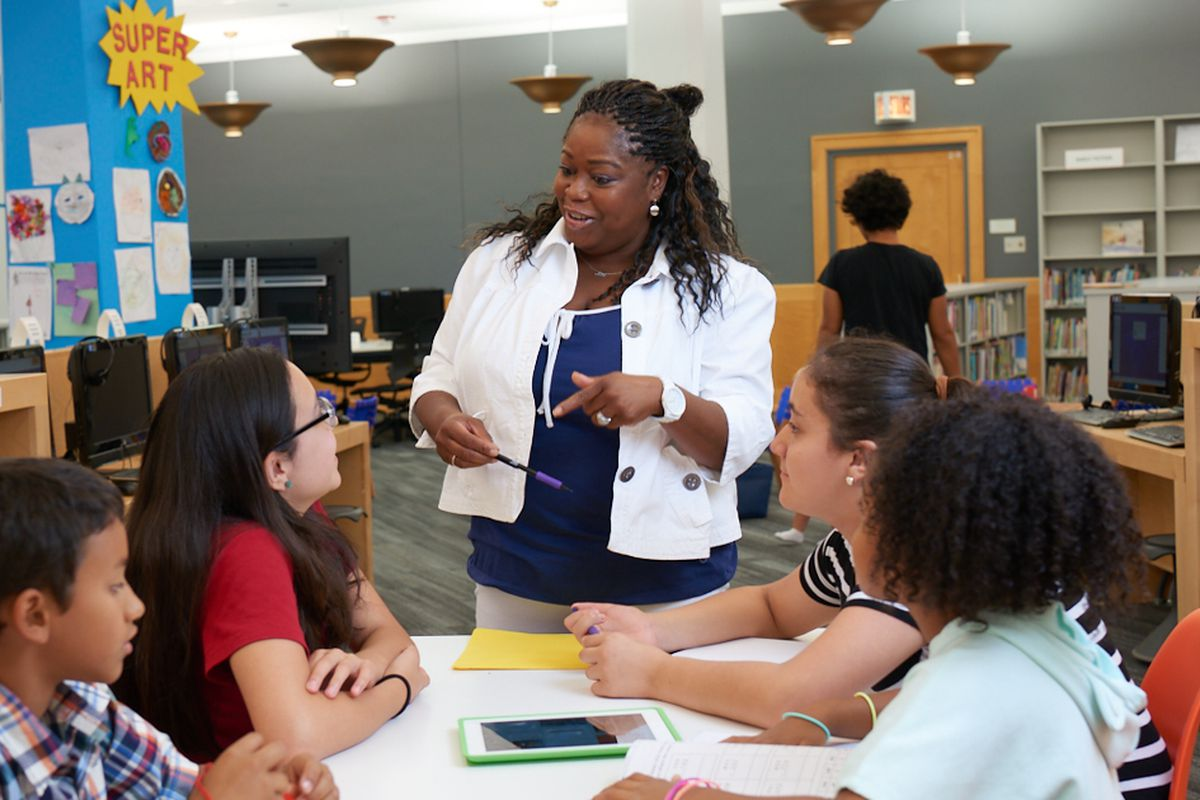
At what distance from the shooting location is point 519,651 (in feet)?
6.20

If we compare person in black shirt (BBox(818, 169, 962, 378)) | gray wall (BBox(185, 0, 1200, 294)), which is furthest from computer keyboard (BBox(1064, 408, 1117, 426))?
gray wall (BBox(185, 0, 1200, 294))

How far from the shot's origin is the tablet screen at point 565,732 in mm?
1504

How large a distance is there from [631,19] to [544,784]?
564 centimetres

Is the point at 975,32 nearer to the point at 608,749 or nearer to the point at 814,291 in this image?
the point at 814,291

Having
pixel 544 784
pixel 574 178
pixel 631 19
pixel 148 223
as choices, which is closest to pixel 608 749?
pixel 544 784

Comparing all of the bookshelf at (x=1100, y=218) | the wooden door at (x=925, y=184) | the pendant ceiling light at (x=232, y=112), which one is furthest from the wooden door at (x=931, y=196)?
the pendant ceiling light at (x=232, y=112)

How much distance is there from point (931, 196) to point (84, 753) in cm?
1048

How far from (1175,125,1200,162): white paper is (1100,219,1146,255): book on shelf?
581 millimetres

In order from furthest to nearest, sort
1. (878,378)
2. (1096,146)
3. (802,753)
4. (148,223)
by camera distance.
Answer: (1096,146) < (148,223) < (878,378) < (802,753)

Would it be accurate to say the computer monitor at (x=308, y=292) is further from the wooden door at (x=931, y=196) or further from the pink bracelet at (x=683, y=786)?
the wooden door at (x=931, y=196)

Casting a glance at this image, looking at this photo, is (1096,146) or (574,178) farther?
(1096,146)

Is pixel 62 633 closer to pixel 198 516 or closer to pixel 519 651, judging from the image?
pixel 198 516

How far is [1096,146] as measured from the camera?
10305 millimetres

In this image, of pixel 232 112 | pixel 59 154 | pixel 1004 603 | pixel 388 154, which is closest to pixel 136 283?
pixel 59 154
